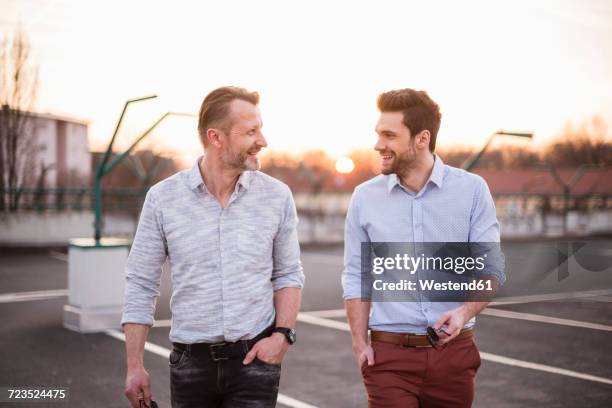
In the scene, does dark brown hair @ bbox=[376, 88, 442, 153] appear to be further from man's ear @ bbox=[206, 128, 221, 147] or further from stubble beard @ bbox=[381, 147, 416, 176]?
man's ear @ bbox=[206, 128, 221, 147]

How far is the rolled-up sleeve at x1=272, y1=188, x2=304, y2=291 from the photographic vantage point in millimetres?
2852

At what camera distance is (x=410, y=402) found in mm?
2861

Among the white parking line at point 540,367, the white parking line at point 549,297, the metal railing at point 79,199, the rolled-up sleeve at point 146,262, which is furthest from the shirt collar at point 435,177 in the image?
the metal railing at point 79,199

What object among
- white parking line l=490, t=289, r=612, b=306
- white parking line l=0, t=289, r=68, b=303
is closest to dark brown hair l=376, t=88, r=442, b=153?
white parking line l=490, t=289, r=612, b=306

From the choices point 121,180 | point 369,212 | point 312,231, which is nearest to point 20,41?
point 312,231

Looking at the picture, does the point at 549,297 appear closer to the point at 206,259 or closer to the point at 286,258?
the point at 286,258

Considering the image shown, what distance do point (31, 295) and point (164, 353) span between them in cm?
677

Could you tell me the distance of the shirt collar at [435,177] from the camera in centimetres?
300

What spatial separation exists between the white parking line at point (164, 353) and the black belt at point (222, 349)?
383 cm

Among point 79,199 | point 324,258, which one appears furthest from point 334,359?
point 79,199

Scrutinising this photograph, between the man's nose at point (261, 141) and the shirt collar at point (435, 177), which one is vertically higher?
the man's nose at point (261, 141)

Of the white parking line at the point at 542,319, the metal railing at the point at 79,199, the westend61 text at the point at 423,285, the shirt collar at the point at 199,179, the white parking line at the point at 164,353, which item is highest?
the shirt collar at the point at 199,179

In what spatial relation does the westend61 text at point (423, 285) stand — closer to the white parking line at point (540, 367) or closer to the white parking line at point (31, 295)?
the white parking line at point (540, 367)

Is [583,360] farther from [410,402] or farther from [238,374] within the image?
[238,374]
